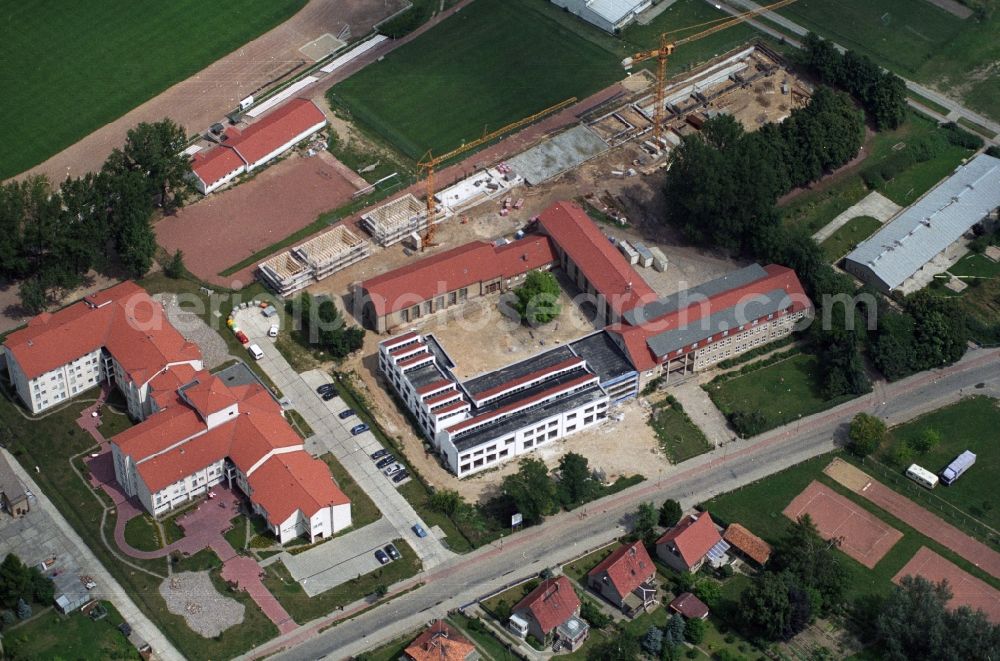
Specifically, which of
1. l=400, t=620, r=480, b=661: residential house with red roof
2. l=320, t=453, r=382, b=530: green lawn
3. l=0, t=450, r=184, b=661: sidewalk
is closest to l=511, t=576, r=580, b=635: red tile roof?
l=400, t=620, r=480, b=661: residential house with red roof

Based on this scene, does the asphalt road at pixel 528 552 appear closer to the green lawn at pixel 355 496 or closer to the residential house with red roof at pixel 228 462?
the green lawn at pixel 355 496

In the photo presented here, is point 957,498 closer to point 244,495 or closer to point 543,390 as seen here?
point 543,390

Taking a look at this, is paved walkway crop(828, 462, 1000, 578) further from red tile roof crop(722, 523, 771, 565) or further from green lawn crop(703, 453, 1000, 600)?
red tile roof crop(722, 523, 771, 565)

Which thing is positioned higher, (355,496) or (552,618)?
(355,496)

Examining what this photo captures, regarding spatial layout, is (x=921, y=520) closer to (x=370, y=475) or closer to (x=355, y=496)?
(x=370, y=475)

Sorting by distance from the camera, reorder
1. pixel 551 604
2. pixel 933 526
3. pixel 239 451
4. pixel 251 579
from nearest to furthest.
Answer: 1. pixel 551 604
2. pixel 251 579
3. pixel 239 451
4. pixel 933 526

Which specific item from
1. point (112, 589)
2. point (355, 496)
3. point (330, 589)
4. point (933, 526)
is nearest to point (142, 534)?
point (112, 589)
